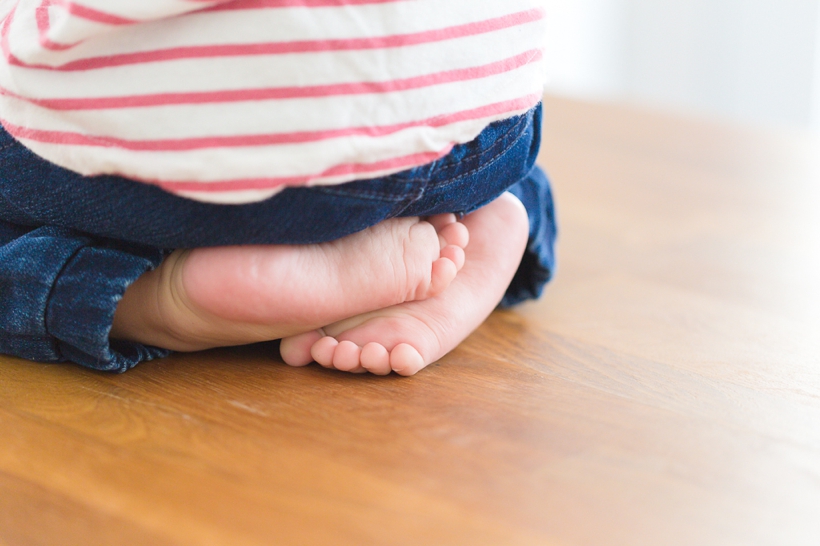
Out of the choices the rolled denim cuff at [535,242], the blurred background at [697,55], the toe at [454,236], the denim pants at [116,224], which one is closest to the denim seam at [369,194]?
the denim pants at [116,224]

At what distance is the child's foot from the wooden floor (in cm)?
2

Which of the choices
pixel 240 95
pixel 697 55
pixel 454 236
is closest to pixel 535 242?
pixel 454 236

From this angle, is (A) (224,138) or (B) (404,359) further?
(B) (404,359)

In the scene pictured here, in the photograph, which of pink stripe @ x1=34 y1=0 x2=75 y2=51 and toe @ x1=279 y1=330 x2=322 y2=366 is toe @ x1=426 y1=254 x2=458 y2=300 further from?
pink stripe @ x1=34 y1=0 x2=75 y2=51

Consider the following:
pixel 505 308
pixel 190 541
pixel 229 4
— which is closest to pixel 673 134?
pixel 505 308

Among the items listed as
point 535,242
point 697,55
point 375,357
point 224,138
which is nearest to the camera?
point 224,138

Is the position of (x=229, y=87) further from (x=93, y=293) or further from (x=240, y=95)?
(x=93, y=293)

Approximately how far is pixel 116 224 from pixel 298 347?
0.56ft

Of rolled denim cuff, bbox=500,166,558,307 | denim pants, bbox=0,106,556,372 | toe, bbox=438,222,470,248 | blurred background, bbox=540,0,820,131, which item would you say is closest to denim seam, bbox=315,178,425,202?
denim pants, bbox=0,106,556,372

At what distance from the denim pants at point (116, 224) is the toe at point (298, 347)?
Answer: 4.0 inches

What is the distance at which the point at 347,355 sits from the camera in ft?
2.17

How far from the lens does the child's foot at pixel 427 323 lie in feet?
2.19

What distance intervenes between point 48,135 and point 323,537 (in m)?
0.34

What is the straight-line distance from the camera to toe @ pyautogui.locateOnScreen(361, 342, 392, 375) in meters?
0.66
